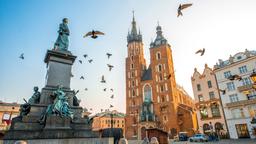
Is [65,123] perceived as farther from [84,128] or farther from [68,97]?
[68,97]

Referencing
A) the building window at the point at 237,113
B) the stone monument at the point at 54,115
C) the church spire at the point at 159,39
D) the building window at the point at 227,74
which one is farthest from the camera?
the church spire at the point at 159,39

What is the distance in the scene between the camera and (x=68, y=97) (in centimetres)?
1159

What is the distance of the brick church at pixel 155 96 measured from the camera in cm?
4475

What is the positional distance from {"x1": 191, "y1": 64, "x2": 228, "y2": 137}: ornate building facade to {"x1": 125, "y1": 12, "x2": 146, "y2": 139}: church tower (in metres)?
19.8

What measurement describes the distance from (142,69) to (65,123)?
2134 inches

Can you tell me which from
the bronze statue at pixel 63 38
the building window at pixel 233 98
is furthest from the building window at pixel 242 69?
the bronze statue at pixel 63 38

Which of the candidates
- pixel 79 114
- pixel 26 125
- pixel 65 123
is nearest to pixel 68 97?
pixel 79 114

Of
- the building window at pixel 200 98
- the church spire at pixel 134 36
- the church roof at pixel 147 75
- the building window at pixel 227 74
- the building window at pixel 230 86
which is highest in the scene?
the church spire at pixel 134 36

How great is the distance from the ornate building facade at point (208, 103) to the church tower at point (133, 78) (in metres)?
19.8

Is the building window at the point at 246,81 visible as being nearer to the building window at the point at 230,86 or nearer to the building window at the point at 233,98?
the building window at the point at 230,86

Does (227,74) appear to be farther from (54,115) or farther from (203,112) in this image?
(54,115)

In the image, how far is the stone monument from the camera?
866cm

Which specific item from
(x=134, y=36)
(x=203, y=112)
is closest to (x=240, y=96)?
(x=203, y=112)

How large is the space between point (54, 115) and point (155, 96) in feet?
144
